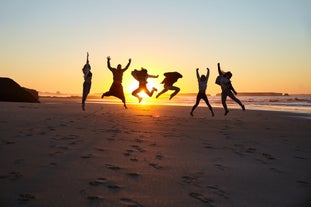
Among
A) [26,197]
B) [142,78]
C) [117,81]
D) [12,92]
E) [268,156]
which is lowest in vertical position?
[268,156]

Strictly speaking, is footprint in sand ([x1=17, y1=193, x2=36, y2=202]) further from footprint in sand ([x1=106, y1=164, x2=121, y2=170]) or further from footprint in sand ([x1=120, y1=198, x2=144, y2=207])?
footprint in sand ([x1=106, y1=164, x2=121, y2=170])

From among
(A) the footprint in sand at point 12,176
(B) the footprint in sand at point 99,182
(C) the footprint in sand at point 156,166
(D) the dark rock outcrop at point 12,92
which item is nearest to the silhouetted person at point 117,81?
(C) the footprint in sand at point 156,166

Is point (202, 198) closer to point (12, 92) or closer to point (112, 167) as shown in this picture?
point (112, 167)

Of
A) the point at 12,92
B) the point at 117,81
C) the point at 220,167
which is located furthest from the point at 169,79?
the point at 12,92

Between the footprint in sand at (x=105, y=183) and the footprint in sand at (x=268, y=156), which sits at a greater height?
the footprint in sand at (x=105, y=183)

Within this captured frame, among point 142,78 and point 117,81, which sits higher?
point 142,78

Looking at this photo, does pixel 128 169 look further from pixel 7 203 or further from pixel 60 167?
pixel 7 203

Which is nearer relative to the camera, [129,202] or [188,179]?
[129,202]

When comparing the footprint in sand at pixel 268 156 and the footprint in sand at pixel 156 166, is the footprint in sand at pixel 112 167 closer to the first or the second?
the footprint in sand at pixel 156 166

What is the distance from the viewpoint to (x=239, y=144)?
752cm

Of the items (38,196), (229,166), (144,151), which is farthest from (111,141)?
(38,196)

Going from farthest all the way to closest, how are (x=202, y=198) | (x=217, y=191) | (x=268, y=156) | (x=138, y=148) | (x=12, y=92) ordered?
(x=12, y=92), (x=138, y=148), (x=268, y=156), (x=217, y=191), (x=202, y=198)

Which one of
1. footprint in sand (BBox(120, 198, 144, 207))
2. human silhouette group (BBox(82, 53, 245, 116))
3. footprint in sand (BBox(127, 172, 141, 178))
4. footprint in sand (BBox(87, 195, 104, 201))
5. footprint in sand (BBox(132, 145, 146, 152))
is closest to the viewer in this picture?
footprint in sand (BBox(120, 198, 144, 207))

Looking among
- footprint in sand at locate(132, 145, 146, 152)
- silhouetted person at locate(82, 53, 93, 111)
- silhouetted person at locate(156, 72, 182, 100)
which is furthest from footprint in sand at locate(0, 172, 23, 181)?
silhouetted person at locate(156, 72, 182, 100)
